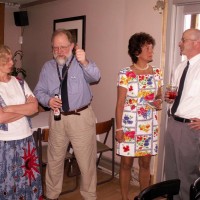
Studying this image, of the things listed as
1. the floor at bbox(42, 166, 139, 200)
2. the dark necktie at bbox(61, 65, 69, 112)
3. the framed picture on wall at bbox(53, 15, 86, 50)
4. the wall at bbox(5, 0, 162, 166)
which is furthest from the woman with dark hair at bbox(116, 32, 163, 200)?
the framed picture on wall at bbox(53, 15, 86, 50)

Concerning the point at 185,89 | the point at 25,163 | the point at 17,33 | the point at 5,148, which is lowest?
the point at 25,163

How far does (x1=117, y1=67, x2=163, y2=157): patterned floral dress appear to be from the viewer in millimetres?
2604

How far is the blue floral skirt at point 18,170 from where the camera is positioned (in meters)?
2.21

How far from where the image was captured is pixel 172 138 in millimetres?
2619

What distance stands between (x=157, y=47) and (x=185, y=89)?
86 cm

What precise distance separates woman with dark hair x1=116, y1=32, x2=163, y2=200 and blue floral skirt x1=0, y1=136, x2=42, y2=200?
80 cm

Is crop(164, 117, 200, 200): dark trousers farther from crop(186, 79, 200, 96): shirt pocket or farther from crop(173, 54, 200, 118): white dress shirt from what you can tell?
crop(186, 79, 200, 96): shirt pocket

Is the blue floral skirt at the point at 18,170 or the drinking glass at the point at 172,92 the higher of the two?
the drinking glass at the point at 172,92

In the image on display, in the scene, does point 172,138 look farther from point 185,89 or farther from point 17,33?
point 17,33

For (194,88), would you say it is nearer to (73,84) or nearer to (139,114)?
(139,114)

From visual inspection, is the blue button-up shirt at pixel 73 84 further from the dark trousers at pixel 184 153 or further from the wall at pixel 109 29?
the wall at pixel 109 29

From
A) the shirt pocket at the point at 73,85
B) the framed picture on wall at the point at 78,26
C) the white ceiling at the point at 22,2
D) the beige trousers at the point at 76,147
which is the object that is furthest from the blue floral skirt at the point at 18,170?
the white ceiling at the point at 22,2

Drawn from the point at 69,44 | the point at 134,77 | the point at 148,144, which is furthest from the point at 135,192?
the point at 69,44

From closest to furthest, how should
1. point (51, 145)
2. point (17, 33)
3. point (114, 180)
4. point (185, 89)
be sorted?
1. point (185, 89)
2. point (51, 145)
3. point (114, 180)
4. point (17, 33)
